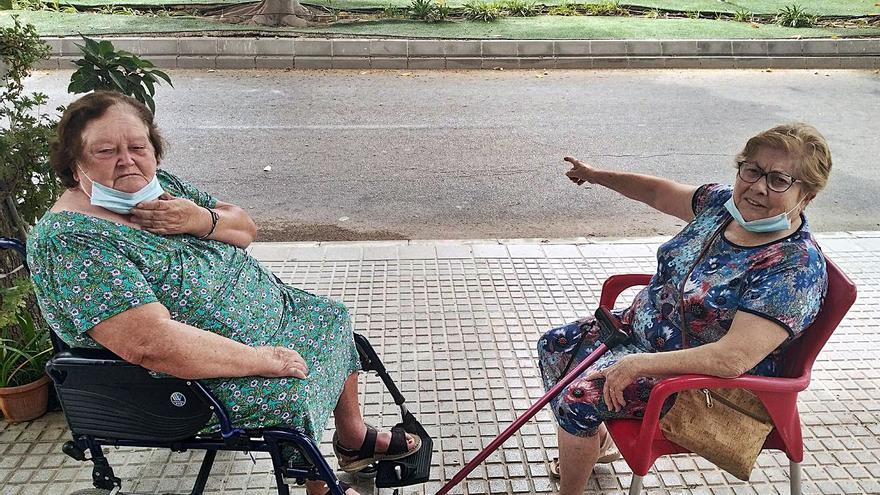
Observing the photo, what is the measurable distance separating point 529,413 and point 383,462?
0.63 meters

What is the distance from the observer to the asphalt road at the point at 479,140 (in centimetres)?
587

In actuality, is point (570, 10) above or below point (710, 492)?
above

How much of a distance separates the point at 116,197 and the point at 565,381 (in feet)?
5.26

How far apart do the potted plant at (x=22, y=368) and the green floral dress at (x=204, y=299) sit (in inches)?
44.2

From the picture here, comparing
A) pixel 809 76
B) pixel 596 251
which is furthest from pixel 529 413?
pixel 809 76

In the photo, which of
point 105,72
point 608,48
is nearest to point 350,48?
point 608,48

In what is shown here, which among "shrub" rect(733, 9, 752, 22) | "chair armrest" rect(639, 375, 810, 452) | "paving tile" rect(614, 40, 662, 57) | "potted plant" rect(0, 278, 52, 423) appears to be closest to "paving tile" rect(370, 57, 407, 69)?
"paving tile" rect(614, 40, 662, 57)

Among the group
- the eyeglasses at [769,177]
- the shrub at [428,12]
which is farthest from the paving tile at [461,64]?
the eyeglasses at [769,177]

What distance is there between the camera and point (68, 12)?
12.4 m

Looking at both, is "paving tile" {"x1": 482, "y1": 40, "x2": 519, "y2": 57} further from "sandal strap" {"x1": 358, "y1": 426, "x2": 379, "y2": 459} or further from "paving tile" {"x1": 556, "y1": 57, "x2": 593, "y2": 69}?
"sandal strap" {"x1": 358, "y1": 426, "x2": 379, "y2": 459}

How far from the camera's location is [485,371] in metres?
3.72

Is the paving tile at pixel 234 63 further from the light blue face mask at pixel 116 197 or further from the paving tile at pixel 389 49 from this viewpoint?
the light blue face mask at pixel 116 197

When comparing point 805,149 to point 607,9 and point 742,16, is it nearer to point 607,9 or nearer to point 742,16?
point 607,9

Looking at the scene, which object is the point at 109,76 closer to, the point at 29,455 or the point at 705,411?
the point at 29,455
